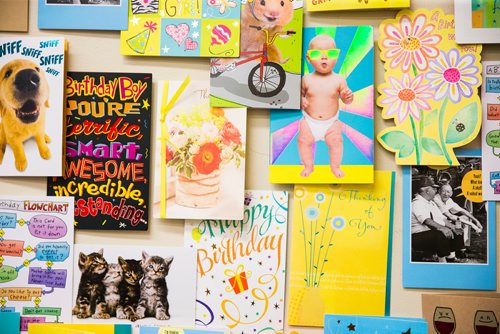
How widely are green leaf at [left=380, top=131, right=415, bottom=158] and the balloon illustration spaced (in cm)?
36

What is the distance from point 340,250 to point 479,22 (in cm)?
51

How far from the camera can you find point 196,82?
3.89 ft

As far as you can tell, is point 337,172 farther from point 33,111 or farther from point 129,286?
point 33,111

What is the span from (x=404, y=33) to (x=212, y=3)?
1.24ft

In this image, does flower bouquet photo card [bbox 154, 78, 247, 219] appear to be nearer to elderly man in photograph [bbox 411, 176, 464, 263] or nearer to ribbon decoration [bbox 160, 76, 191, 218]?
ribbon decoration [bbox 160, 76, 191, 218]

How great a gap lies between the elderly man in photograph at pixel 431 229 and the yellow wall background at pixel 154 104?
0.11 feet

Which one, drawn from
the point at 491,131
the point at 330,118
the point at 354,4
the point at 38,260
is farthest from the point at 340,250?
the point at 38,260

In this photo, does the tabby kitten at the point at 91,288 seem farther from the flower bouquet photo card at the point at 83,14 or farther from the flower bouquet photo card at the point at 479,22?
the flower bouquet photo card at the point at 479,22

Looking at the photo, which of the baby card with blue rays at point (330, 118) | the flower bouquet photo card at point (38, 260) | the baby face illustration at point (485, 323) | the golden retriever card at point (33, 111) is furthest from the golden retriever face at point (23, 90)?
the baby face illustration at point (485, 323)

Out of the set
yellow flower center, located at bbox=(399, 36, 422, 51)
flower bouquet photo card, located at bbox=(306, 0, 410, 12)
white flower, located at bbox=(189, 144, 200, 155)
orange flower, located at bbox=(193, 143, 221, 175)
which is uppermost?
flower bouquet photo card, located at bbox=(306, 0, 410, 12)

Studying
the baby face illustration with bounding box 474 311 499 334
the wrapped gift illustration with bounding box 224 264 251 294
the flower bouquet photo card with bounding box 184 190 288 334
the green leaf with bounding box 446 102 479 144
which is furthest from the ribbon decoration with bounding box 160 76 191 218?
the baby face illustration with bounding box 474 311 499 334

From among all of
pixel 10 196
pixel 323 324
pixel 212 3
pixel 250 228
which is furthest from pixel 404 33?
pixel 10 196

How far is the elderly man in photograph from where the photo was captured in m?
1.16

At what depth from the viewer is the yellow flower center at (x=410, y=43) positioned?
1164 millimetres
